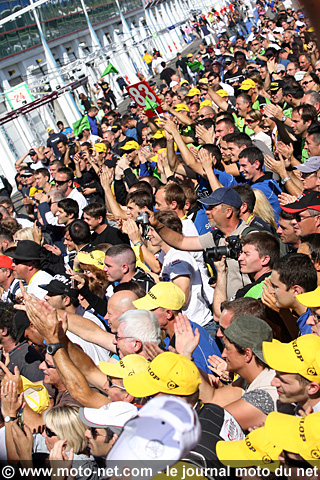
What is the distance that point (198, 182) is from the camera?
24.1ft

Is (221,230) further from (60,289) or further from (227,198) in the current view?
(60,289)

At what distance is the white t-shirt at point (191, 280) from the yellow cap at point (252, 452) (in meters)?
2.18

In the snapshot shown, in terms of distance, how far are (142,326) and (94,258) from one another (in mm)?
1857

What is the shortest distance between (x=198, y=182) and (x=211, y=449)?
5.20 meters

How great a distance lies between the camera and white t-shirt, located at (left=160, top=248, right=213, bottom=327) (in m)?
4.59

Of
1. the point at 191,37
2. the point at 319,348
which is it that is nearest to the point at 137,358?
the point at 319,348

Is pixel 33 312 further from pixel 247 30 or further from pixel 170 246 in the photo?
pixel 247 30

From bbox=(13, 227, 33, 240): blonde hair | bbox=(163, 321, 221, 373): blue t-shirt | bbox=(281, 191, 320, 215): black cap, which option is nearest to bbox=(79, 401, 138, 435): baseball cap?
bbox=(163, 321, 221, 373): blue t-shirt

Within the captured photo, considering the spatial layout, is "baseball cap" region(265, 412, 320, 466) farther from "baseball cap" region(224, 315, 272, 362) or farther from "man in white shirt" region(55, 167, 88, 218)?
"man in white shirt" region(55, 167, 88, 218)

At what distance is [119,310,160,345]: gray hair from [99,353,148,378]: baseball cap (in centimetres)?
20

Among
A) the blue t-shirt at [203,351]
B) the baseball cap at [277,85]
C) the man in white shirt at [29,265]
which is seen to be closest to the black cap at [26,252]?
the man in white shirt at [29,265]

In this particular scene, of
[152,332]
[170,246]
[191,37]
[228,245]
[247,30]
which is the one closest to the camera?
[152,332]

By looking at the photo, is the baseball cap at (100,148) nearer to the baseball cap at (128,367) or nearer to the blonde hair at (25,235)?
the blonde hair at (25,235)

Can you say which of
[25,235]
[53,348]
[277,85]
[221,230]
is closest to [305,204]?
[221,230]
